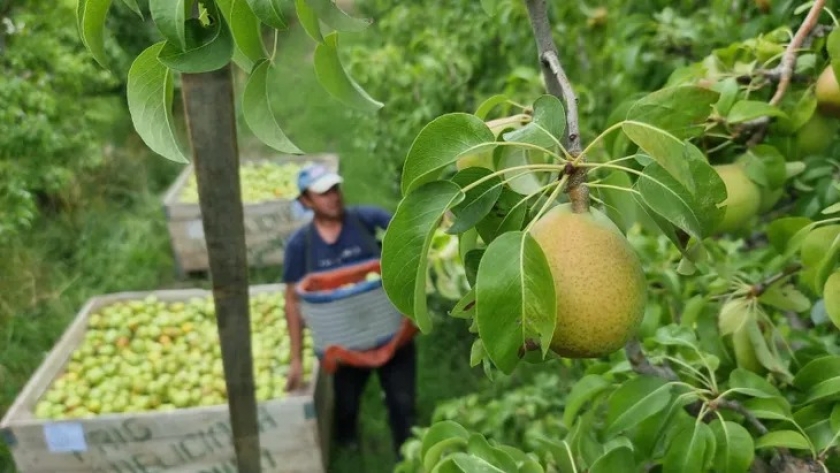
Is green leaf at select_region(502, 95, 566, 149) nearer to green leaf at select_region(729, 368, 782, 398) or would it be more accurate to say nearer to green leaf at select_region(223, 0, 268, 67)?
green leaf at select_region(223, 0, 268, 67)

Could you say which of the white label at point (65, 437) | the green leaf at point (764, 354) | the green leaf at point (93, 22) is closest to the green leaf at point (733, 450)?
the green leaf at point (764, 354)

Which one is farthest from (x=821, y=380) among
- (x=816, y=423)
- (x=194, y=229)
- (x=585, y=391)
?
(x=194, y=229)

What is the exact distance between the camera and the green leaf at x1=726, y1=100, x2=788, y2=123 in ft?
Result: 3.55

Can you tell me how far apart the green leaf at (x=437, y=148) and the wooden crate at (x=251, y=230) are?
3.73 m

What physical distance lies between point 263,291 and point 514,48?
5.52 feet

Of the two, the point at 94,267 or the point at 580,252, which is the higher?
the point at 580,252

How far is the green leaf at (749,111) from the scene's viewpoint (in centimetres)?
108

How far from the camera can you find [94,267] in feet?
→ 14.9

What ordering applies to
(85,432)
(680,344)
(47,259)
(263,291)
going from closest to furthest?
(680,344), (85,432), (263,291), (47,259)

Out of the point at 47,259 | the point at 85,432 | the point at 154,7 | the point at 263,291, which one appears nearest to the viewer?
the point at 154,7

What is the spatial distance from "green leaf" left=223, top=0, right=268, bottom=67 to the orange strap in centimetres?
212

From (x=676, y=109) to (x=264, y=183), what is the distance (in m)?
4.40

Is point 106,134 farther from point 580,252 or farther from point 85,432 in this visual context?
point 580,252

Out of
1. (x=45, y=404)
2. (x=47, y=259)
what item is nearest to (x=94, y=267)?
(x=47, y=259)
